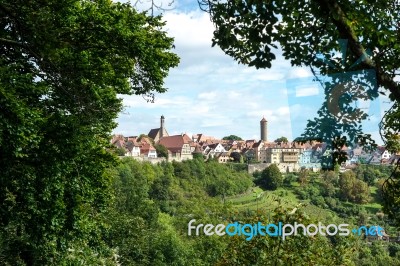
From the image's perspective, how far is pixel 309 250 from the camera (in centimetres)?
743

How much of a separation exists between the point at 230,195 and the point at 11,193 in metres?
64.0

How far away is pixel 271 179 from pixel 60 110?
6975 cm

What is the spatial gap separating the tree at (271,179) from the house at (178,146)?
16.9 m

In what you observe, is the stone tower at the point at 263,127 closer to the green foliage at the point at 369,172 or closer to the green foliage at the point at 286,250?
the green foliage at the point at 369,172

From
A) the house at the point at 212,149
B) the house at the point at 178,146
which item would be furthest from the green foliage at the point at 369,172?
the house at the point at 212,149

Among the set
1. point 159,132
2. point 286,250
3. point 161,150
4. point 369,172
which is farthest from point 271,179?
point 286,250

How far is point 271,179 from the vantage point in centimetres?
7606

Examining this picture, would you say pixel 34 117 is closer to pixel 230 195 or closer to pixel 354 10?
pixel 354 10

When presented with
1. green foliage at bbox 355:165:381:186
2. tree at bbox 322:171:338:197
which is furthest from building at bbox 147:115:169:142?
green foliage at bbox 355:165:381:186

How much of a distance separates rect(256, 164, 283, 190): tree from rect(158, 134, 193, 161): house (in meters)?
16.9

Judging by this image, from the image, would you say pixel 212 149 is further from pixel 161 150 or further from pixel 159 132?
pixel 161 150

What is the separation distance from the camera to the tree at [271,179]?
70.7m

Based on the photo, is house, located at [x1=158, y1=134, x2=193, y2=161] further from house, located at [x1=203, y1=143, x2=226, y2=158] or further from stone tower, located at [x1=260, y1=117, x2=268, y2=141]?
stone tower, located at [x1=260, y1=117, x2=268, y2=141]

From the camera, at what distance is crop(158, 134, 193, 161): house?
300 ft
